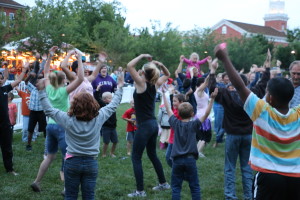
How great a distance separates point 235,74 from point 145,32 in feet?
128

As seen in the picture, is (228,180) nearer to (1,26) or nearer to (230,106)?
(230,106)

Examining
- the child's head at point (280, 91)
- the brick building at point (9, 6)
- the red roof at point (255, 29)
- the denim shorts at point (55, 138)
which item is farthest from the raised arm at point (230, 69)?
the red roof at point (255, 29)

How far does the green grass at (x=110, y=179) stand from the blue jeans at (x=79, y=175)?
1688 millimetres

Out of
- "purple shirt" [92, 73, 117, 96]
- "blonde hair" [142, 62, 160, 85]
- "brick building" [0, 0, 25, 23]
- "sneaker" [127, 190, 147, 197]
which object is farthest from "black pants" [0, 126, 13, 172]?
"brick building" [0, 0, 25, 23]

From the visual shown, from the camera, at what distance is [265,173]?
127 inches

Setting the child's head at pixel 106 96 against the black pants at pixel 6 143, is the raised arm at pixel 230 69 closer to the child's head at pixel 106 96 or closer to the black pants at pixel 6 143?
the black pants at pixel 6 143

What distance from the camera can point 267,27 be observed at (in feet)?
282

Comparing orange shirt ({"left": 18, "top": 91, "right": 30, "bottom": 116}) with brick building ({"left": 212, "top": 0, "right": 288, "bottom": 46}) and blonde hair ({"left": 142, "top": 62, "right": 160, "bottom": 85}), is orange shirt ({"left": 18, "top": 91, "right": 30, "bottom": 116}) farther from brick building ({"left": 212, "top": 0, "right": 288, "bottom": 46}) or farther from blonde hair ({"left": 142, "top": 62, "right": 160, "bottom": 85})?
brick building ({"left": 212, "top": 0, "right": 288, "bottom": 46})

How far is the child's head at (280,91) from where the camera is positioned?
3209mm

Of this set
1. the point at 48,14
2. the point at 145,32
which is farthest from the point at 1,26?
the point at 145,32

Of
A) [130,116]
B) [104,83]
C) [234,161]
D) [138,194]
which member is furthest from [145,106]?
[130,116]

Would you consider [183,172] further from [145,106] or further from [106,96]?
[106,96]

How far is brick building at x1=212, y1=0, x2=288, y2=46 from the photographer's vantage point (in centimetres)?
7000

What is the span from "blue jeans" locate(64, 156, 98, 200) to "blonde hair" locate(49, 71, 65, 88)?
184cm
